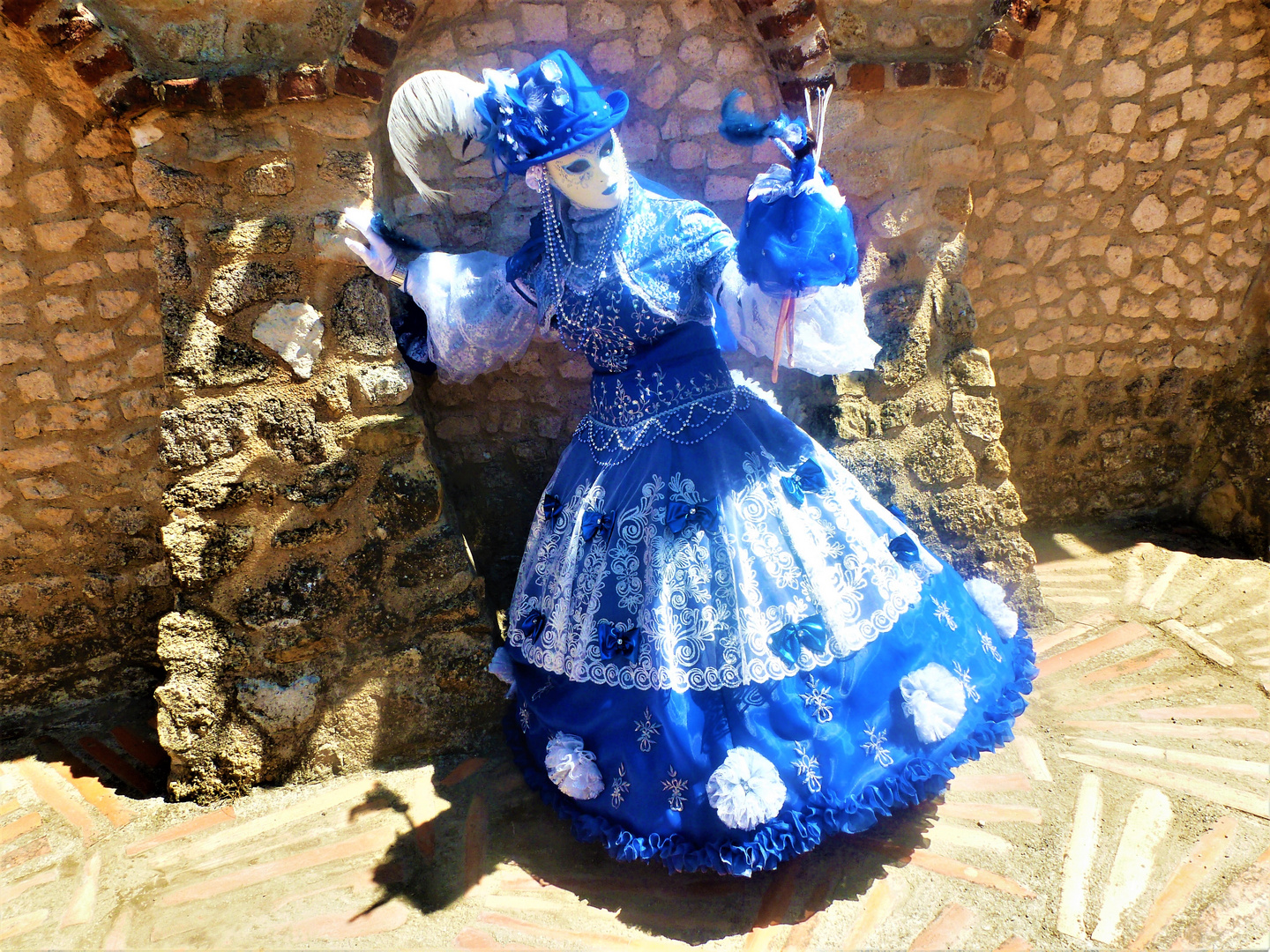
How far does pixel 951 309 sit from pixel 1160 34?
1536mm

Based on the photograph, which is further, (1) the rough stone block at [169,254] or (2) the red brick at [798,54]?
(2) the red brick at [798,54]

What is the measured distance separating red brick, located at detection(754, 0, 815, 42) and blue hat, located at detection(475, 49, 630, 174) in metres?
0.87

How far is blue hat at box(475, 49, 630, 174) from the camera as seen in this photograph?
7.00ft

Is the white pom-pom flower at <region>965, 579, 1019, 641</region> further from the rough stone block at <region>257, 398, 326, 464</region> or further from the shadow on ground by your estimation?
the rough stone block at <region>257, 398, 326, 464</region>

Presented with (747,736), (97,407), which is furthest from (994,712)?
(97,407)

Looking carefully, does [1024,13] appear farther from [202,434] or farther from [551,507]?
[202,434]

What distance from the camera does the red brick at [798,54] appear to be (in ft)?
8.82

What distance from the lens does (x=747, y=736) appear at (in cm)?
214

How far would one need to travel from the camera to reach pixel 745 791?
206cm

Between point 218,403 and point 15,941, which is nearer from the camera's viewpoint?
point 15,941

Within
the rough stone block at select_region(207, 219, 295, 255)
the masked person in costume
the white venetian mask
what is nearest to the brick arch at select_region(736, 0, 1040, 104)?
the masked person in costume

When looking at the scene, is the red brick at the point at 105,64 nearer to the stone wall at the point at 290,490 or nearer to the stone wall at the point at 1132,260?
the stone wall at the point at 290,490

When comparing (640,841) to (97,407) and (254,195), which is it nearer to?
(254,195)

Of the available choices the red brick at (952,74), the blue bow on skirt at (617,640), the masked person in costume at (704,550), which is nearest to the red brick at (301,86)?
the masked person in costume at (704,550)
